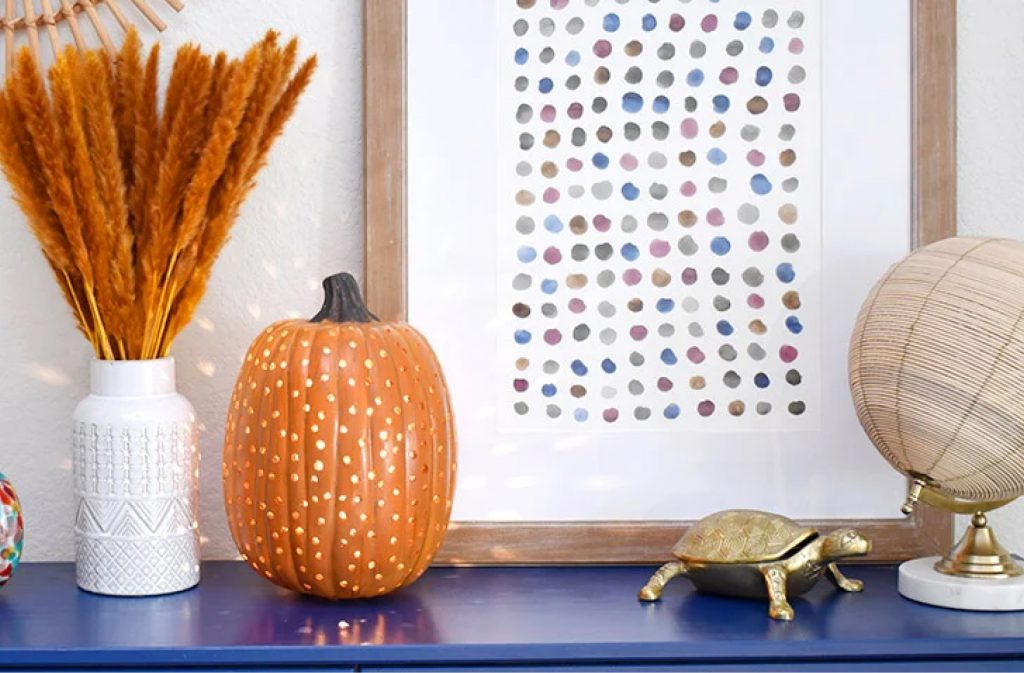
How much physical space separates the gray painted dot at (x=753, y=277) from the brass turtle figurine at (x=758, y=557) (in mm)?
257

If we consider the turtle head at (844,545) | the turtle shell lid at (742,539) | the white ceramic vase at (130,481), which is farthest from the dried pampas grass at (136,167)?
the turtle head at (844,545)

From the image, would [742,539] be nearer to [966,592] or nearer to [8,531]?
[966,592]

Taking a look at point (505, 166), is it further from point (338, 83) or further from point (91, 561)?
point (91, 561)

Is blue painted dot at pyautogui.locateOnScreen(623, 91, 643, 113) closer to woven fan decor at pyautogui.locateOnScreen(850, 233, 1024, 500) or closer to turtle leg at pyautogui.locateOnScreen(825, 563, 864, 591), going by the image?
woven fan decor at pyautogui.locateOnScreen(850, 233, 1024, 500)

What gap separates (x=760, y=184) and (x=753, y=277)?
0.32 ft

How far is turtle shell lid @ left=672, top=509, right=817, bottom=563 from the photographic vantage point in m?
1.01

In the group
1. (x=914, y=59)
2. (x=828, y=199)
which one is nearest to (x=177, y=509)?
(x=828, y=199)

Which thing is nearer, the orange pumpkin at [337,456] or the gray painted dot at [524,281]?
the orange pumpkin at [337,456]

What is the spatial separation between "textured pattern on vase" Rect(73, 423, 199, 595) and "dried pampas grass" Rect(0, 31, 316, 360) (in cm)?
8

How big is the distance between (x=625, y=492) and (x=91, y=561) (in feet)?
1.74

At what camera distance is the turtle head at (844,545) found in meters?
1.00

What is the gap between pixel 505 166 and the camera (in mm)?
1174

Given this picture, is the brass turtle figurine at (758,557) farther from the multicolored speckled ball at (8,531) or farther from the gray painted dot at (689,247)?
the multicolored speckled ball at (8,531)

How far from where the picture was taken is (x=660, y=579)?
1038 millimetres
